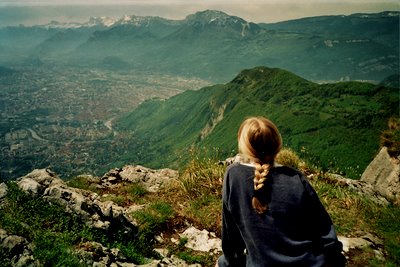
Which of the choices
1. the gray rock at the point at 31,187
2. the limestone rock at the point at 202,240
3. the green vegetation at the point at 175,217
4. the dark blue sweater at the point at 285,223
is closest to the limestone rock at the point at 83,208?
the gray rock at the point at 31,187

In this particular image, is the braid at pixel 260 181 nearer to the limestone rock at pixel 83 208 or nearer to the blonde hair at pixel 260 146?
the blonde hair at pixel 260 146

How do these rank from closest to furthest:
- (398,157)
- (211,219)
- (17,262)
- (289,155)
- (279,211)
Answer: (279,211), (17,262), (211,219), (289,155), (398,157)

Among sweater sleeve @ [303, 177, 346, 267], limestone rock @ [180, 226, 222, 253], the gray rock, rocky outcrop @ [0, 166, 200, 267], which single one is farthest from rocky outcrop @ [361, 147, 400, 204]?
the gray rock

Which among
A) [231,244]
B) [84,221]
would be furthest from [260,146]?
[84,221]

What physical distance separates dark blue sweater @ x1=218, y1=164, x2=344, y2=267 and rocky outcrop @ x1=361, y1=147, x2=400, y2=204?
A: 32.8 feet

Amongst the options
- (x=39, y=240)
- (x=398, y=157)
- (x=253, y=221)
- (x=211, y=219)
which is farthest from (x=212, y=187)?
(x=398, y=157)

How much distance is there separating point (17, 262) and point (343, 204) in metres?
8.46

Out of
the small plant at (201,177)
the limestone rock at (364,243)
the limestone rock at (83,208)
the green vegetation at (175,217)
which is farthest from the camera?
the small plant at (201,177)

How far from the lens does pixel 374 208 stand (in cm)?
985

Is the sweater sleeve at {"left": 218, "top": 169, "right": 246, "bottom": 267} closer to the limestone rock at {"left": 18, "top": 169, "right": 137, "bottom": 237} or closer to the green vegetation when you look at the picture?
the green vegetation

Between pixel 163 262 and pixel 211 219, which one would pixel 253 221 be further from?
pixel 211 219

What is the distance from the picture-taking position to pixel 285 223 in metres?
3.38

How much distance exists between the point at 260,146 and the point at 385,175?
41.4 feet

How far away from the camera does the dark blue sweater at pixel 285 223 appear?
3.37m
